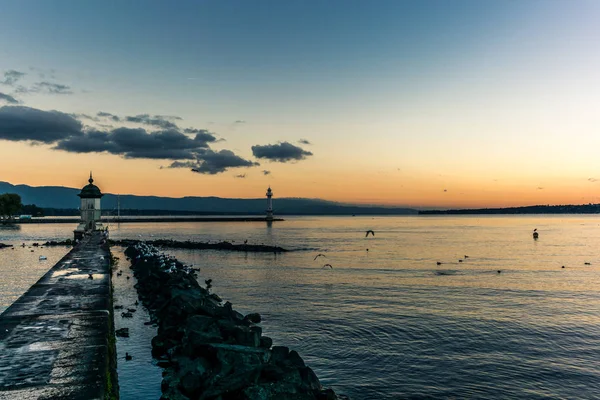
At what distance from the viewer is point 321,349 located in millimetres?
17016

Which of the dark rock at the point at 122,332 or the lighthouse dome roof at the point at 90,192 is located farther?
the lighthouse dome roof at the point at 90,192

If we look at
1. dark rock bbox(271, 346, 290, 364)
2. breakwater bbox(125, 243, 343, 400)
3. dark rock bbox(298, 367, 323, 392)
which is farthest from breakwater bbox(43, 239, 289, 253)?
dark rock bbox(298, 367, 323, 392)

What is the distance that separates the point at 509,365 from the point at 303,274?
23827mm

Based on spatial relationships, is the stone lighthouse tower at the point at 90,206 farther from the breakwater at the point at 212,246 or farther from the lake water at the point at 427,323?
the lake water at the point at 427,323

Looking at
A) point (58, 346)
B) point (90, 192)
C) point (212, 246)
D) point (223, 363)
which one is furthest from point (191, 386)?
point (90, 192)

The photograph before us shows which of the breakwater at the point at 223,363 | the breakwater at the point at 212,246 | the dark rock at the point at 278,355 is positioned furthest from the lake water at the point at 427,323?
the breakwater at the point at 212,246

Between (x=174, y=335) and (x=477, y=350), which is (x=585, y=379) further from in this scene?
(x=174, y=335)

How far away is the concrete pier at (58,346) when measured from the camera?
9.78 metres

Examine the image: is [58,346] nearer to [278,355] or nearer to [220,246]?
[278,355]

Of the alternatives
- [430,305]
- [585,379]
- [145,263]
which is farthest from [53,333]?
[145,263]

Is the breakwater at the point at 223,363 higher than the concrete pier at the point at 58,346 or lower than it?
lower

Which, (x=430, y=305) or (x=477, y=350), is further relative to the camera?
(x=430, y=305)

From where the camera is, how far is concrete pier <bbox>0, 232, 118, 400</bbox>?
32.1 feet

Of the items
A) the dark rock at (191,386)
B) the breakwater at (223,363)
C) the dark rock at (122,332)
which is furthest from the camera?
the dark rock at (122,332)
